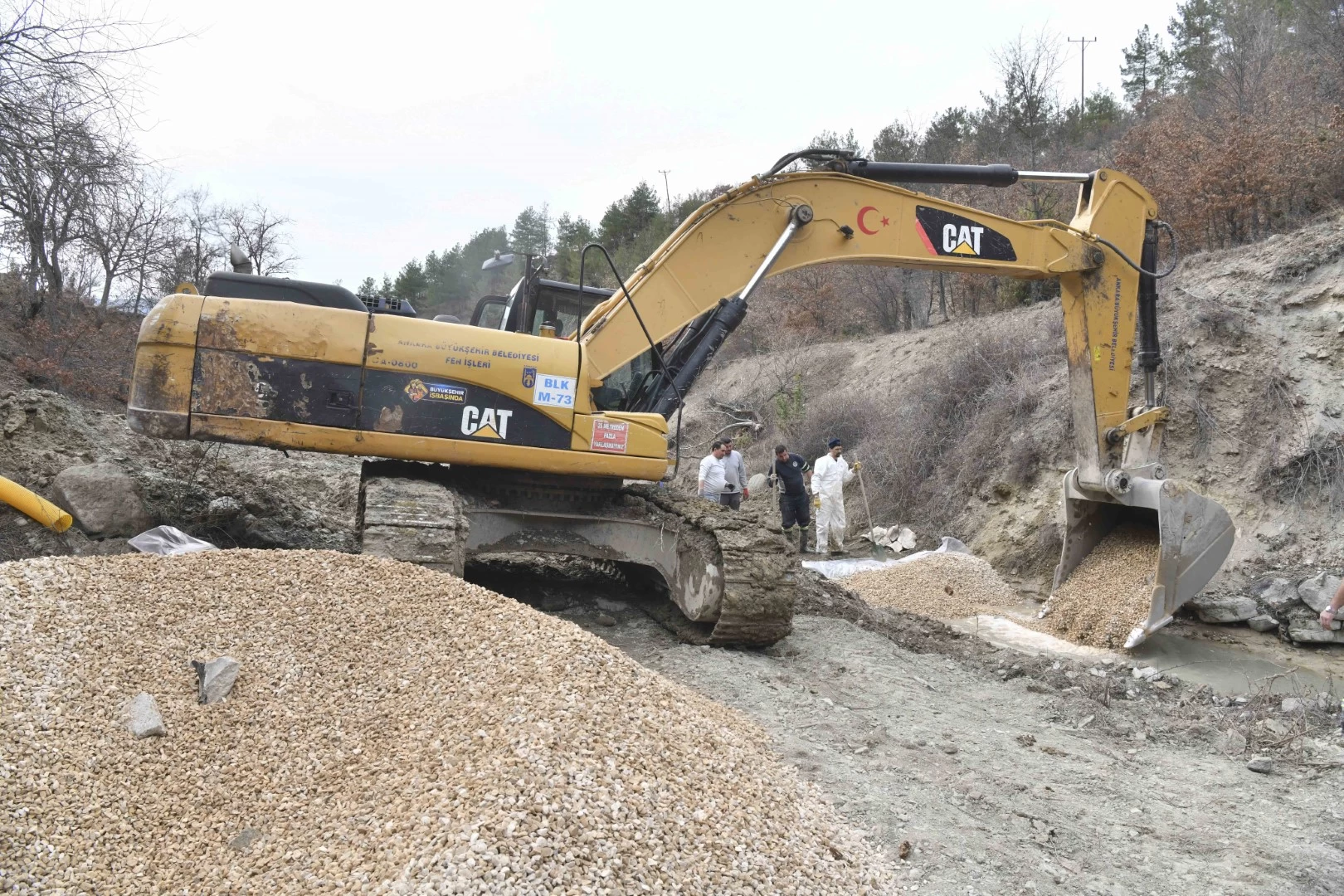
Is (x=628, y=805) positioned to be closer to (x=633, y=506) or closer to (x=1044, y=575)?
(x=633, y=506)

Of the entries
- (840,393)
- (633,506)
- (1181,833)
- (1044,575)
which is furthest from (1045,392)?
(1181,833)

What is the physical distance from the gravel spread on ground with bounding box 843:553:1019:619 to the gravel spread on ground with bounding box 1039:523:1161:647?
1.08 metres

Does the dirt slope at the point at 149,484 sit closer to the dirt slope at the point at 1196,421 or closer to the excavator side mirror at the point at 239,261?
the excavator side mirror at the point at 239,261

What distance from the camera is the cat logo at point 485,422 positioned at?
604 cm

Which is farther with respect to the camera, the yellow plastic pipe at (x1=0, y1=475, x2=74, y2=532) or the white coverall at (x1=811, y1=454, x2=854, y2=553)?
the white coverall at (x1=811, y1=454, x2=854, y2=553)

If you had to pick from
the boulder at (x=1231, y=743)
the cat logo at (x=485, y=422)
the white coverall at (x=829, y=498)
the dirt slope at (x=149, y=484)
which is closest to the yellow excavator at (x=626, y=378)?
the cat logo at (x=485, y=422)

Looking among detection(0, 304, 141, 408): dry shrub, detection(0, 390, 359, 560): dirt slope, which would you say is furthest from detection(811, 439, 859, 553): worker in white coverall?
detection(0, 304, 141, 408): dry shrub

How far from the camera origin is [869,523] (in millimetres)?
14352

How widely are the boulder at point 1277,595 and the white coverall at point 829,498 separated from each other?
5.06 metres

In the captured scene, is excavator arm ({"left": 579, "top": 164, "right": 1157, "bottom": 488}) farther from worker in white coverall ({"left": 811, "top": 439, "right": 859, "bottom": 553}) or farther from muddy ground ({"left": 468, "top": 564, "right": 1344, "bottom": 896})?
worker in white coverall ({"left": 811, "top": 439, "right": 859, "bottom": 553})

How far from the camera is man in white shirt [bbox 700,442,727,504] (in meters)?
11.4

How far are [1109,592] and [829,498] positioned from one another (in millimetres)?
5181

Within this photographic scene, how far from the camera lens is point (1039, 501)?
11617 millimetres

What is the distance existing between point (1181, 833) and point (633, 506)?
3.68 meters
